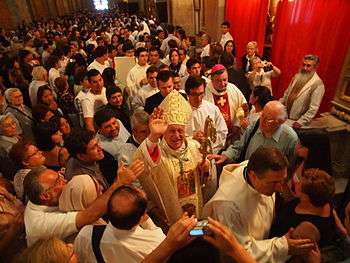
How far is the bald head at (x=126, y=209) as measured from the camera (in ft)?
5.51

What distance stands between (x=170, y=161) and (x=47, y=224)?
3.87 ft

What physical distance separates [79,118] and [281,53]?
448cm

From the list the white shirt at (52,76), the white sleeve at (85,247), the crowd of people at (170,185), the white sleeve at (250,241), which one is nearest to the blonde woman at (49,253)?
the crowd of people at (170,185)

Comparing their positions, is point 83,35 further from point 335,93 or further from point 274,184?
point 274,184

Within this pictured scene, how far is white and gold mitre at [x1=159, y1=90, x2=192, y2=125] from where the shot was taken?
2.63 m

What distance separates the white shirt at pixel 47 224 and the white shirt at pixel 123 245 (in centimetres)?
25

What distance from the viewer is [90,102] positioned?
14.4ft

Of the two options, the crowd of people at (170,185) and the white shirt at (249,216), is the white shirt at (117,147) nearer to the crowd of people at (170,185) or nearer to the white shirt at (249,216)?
the crowd of people at (170,185)

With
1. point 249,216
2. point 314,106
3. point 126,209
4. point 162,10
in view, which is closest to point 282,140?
point 249,216

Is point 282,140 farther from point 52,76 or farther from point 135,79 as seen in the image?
point 52,76

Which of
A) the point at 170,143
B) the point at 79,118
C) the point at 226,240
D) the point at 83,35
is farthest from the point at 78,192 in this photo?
the point at 83,35

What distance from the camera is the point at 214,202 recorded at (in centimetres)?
219

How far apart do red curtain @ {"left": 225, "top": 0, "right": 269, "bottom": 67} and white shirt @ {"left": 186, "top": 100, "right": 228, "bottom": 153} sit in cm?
453

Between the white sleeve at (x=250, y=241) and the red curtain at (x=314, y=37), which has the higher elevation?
the red curtain at (x=314, y=37)
